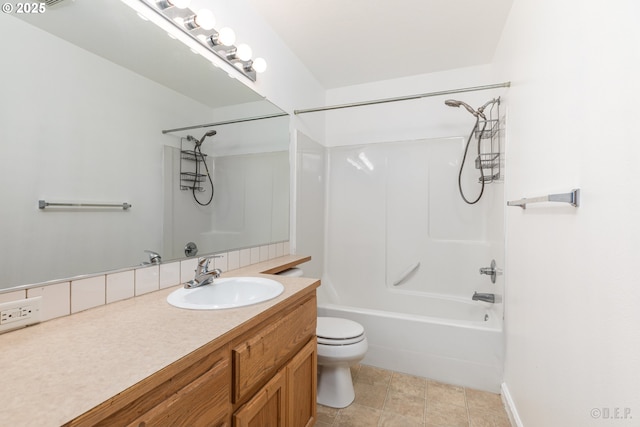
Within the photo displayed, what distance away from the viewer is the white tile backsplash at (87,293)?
0.87m

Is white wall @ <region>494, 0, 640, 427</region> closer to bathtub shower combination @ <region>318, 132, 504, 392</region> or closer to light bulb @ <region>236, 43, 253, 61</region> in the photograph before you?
bathtub shower combination @ <region>318, 132, 504, 392</region>

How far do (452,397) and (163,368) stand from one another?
1.79 meters

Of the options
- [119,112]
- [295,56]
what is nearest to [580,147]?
[119,112]

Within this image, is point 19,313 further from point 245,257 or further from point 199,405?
point 245,257

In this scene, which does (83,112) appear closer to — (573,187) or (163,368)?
(163,368)

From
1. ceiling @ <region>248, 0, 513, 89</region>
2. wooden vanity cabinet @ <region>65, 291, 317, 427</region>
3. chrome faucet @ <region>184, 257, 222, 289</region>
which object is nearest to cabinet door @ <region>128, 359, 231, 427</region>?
wooden vanity cabinet @ <region>65, 291, 317, 427</region>

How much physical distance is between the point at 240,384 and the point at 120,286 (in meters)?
0.57

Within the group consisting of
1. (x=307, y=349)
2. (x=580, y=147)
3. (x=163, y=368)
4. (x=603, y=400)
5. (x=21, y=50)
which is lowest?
(x=307, y=349)

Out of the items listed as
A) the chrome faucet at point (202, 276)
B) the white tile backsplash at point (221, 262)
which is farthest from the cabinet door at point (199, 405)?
the white tile backsplash at point (221, 262)

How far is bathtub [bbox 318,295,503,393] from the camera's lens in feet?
5.70

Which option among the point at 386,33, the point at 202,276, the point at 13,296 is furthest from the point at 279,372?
the point at 386,33

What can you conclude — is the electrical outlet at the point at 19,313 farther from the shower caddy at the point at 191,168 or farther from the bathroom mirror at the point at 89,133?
the shower caddy at the point at 191,168

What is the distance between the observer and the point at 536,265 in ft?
3.93

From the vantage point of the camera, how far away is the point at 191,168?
4.53 feet
